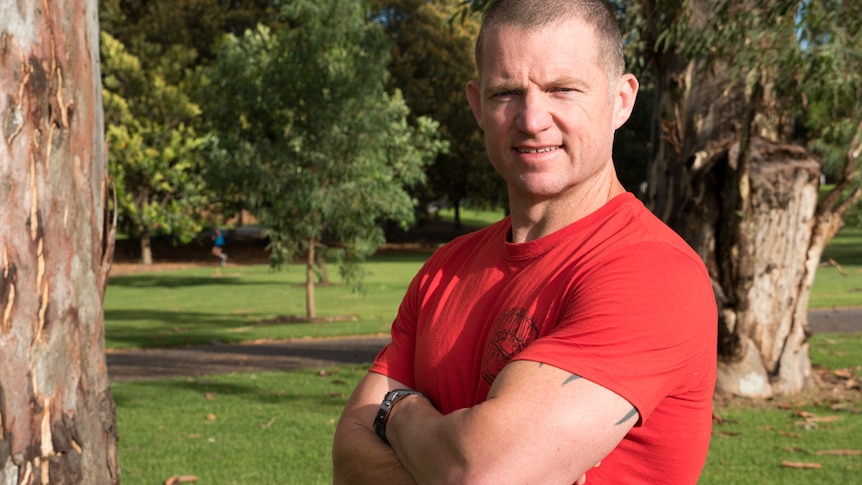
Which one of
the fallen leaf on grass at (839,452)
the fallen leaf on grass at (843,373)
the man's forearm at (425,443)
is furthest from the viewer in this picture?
the fallen leaf on grass at (843,373)

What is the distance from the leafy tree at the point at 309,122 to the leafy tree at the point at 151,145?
715 inches

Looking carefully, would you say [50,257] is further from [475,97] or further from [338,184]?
[338,184]

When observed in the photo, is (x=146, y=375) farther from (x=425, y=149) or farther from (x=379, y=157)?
(x=425, y=149)

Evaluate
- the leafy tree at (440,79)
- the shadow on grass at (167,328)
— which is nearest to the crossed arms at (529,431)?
the shadow on grass at (167,328)

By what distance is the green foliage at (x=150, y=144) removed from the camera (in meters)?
38.6

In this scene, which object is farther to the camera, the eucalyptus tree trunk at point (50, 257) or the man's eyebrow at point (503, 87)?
the eucalyptus tree trunk at point (50, 257)

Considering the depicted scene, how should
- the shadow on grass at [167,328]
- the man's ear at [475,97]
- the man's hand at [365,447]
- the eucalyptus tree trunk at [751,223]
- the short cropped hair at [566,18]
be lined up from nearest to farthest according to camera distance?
the short cropped hair at [566,18] → the man's hand at [365,447] → the man's ear at [475,97] → the eucalyptus tree trunk at [751,223] → the shadow on grass at [167,328]

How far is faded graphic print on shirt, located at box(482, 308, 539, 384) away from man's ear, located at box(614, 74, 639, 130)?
56 centimetres

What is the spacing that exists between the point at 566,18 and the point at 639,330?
713mm

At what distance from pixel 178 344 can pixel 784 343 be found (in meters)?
9.77

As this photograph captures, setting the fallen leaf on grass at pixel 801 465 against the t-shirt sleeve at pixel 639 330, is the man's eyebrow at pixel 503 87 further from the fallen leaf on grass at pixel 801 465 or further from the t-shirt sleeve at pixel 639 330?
the fallen leaf on grass at pixel 801 465

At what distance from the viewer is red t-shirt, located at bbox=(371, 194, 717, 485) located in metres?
2.05

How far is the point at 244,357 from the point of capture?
14.6m

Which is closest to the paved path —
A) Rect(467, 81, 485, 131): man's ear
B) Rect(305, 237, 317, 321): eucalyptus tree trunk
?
Rect(305, 237, 317, 321): eucalyptus tree trunk
